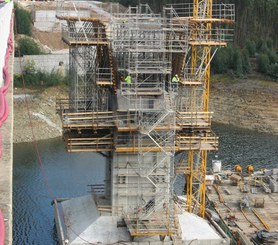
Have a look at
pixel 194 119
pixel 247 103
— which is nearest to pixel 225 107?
pixel 247 103

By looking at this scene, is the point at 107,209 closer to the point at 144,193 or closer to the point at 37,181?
the point at 144,193

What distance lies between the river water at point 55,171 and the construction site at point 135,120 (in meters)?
3.94

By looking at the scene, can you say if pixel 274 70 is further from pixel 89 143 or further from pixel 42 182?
pixel 89 143

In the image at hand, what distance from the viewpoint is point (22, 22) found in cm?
7450

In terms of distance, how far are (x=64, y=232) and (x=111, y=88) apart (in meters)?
6.15

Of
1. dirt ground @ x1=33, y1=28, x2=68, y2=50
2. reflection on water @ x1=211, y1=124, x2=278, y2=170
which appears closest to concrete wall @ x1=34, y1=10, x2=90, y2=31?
dirt ground @ x1=33, y1=28, x2=68, y2=50

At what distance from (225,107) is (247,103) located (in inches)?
84.7

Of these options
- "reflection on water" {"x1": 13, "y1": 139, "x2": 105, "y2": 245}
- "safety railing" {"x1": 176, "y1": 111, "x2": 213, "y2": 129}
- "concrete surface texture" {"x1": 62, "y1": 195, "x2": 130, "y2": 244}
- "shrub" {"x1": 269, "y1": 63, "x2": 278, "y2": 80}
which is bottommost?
"reflection on water" {"x1": 13, "y1": 139, "x2": 105, "y2": 245}

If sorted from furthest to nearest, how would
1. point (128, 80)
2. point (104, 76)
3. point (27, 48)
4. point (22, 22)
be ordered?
point (22, 22)
point (27, 48)
point (104, 76)
point (128, 80)

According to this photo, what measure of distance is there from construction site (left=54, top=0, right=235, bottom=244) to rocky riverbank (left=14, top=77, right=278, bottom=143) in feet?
85.3

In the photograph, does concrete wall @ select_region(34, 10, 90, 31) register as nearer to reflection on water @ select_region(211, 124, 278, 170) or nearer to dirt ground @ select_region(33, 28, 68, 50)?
dirt ground @ select_region(33, 28, 68, 50)

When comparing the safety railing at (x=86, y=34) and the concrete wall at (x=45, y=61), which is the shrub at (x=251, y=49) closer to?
the concrete wall at (x=45, y=61)

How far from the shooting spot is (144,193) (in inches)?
1036

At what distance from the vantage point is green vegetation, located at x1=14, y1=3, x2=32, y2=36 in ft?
242
